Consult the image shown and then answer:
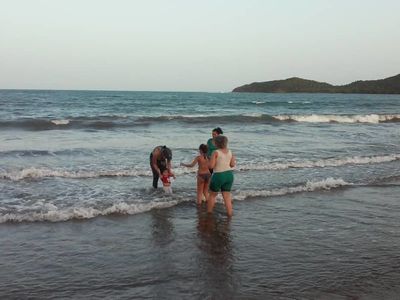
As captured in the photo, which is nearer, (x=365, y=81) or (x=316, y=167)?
(x=316, y=167)

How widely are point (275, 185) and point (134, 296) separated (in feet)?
22.9

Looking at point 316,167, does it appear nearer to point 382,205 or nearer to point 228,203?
point 382,205

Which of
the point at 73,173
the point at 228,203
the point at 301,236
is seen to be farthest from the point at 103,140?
the point at 301,236

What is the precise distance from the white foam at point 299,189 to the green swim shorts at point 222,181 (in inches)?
70.1

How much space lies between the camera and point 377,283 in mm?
5316

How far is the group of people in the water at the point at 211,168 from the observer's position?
26.7 ft

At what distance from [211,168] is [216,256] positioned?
2.21 meters

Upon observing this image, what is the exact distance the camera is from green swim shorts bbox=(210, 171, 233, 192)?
8141mm

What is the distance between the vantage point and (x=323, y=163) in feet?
48.2

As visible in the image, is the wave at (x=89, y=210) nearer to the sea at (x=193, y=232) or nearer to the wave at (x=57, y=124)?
the sea at (x=193, y=232)

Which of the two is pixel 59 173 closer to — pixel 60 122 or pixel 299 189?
pixel 299 189

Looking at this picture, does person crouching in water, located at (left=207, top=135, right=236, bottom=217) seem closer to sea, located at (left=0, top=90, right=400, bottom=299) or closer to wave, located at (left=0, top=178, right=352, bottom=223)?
sea, located at (left=0, top=90, right=400, bottom=299)

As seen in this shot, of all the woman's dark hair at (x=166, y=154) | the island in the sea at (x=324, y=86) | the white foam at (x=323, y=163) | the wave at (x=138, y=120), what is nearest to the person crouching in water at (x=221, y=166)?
the woman's dark hair at (x=166, y=154)

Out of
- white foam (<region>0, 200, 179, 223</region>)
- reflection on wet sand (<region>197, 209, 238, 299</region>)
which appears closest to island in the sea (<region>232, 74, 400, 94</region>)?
white foam (<region>0, 200, 179, 223</region>)
